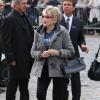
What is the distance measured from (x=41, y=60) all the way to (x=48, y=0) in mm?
13755

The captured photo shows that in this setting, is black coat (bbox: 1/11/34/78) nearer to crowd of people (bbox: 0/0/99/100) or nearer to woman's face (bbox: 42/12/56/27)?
crowd of people (bbox: 0/0/99/100)

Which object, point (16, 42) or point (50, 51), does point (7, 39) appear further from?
point (50, 51)

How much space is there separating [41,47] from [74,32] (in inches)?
46.1

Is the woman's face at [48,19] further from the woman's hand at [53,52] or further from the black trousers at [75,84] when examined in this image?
the black trousers at [75,84]

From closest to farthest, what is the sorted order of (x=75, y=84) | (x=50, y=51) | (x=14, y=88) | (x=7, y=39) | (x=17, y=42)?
(x=50, y=51) < (x=7, y=39) < (x=17, y=42) < (x=14, y=88) < (x=75, y=84)

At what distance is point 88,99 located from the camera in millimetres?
9477

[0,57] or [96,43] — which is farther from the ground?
[0,57]

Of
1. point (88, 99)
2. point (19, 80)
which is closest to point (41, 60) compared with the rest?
point (19, 80)

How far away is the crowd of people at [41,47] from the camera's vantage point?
7.02 metres

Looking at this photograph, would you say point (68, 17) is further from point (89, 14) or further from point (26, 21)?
point (89, 14)

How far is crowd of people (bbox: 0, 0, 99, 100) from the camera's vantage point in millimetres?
7020

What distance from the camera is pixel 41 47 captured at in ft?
23.2

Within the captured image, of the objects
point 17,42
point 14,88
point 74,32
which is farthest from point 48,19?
point 14,88

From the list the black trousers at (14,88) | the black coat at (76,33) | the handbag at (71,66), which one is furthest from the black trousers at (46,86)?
the black coat at (76,33)
